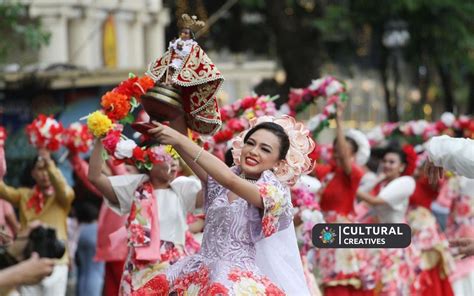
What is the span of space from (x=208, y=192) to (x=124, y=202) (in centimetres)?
235

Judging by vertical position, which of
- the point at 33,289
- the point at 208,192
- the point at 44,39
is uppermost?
the point at 44,39

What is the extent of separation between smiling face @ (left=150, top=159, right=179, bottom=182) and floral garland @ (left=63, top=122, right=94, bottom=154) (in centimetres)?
233

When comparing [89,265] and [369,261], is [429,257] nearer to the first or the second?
[369,261]

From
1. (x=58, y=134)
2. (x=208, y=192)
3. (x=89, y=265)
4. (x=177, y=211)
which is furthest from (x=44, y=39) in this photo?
(x=208, y=192)

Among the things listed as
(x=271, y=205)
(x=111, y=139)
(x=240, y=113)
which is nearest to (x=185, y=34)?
(x=271, y=205)

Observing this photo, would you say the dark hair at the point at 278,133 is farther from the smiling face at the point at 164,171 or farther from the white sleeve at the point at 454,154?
the smiling face at the point at 164,171

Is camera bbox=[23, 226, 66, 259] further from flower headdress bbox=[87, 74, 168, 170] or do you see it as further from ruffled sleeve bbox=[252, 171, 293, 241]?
flower headdress bbox=[87, 74, 168, 170]

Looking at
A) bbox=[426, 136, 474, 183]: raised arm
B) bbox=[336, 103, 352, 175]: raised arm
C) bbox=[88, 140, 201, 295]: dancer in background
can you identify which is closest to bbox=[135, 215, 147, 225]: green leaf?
bbox=[88, 140, 201, 295]: dancer in background

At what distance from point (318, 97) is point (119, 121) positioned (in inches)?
143

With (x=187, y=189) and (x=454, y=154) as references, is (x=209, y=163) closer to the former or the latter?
(x=454, y=154)

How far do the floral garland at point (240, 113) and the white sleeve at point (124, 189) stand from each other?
1424 mm

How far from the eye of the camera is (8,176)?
17094mm

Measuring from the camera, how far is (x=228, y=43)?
1173 inches

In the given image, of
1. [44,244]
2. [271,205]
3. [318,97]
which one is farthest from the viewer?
[318,97]
